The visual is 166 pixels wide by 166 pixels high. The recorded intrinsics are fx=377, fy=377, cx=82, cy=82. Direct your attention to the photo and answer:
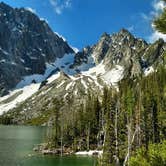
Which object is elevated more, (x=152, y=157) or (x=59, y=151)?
(x=59, y=151)

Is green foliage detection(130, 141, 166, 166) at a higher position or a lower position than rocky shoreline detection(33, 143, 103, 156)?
lower

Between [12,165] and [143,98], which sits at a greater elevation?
[143,98]

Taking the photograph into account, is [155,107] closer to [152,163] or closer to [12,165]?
[12,165]

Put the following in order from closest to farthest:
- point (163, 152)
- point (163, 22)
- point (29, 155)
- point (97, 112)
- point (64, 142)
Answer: point (163, 22) → point (163, 152) → point (29, 155) → point (64, 142) → point (97, 112)

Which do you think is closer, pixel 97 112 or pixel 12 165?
pixel 12 165

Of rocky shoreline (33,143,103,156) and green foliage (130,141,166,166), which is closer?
green foliage (130,141,166,166)

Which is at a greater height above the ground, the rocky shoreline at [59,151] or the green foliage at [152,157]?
the rocky shoreline at [59,151]

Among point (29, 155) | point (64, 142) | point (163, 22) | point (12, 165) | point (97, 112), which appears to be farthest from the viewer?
point (97, 112)

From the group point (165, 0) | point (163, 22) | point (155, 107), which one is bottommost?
point (163, 22)

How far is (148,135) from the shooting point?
96062 mm

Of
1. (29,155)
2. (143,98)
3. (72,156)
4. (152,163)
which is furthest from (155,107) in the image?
(152,163)

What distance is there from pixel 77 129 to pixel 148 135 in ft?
145

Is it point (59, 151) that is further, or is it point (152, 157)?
point (59, 151)

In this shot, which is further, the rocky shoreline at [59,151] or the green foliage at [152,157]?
the rocky shoreline at [59,151]
